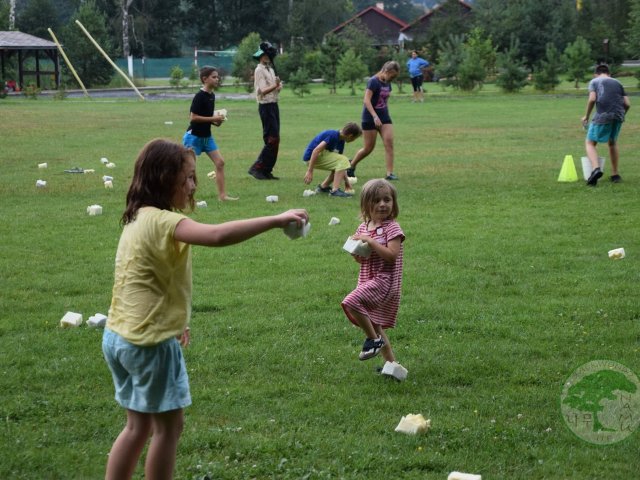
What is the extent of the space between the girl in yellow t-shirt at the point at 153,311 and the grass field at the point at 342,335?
70 centimetres

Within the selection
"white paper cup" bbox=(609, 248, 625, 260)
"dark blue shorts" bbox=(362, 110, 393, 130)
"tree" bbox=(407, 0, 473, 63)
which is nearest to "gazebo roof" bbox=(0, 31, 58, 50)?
"tree" bbox=(407, 0, 473, 63)

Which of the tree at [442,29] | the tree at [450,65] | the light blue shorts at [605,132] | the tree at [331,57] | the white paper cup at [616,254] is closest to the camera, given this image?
the white paper cup at [616,254]

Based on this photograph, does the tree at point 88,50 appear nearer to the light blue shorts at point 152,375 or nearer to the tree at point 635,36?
the tree at point 635,36

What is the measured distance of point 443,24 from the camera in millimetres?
65938

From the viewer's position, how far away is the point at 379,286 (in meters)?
6.35

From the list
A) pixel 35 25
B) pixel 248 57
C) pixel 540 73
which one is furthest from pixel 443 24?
pixel 35 25

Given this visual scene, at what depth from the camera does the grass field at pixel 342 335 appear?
5.09 meters

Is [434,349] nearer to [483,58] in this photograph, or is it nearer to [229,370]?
[229,370]

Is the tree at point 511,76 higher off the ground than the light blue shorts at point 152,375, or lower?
higher

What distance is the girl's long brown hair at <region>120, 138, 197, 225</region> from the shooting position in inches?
164

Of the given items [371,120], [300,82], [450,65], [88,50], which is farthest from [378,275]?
[88,50]

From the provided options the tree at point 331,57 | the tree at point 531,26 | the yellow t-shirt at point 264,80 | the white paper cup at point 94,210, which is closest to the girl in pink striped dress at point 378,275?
the white paper cup at point 94,210

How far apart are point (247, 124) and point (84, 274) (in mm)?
20481

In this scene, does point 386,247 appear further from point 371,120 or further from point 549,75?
point 549,75
